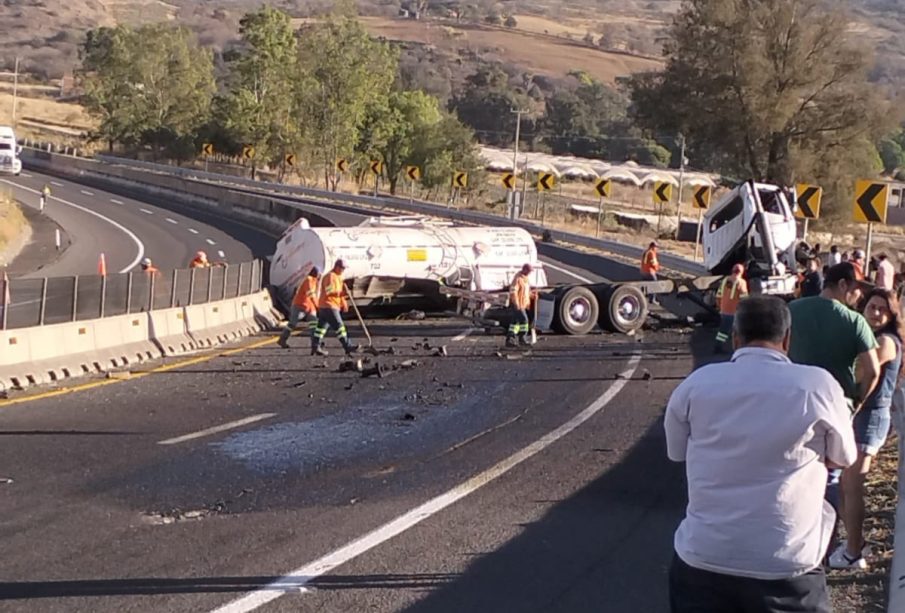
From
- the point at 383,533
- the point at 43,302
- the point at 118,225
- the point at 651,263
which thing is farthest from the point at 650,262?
the point at 118,225

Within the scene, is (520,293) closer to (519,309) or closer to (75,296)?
(519,309)

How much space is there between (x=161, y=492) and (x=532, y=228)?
47.1 m

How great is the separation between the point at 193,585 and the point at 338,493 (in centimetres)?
303

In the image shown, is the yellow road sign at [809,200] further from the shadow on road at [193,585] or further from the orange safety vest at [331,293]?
the shadow on road at [193,585]

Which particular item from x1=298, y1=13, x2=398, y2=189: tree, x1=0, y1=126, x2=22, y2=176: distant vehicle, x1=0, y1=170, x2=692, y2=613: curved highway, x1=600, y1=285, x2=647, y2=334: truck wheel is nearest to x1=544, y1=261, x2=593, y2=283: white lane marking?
x1=600, y1=285, x2=647, y2=334: truck wheel

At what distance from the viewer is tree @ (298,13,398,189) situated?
291 ft

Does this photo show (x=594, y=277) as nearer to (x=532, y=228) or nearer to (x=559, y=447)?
(x=532, y=228)

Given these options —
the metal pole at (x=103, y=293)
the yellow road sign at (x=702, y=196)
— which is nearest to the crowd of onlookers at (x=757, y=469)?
the metal pole at (x=103, y=293)

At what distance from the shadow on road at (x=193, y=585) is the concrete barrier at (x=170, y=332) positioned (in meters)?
12.6

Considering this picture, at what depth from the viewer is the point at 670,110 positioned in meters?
59.4

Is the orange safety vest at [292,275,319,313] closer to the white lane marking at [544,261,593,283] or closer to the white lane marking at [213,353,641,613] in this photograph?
the white lane marking at [213,353,641,613]

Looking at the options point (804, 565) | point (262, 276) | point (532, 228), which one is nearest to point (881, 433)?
point (804, 565)

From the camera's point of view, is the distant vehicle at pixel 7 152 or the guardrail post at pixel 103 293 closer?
the guardrail post at pixel 103 293

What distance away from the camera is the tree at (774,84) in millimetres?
56656
